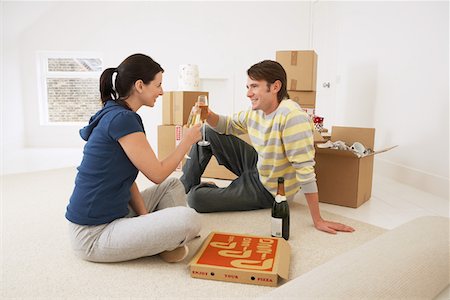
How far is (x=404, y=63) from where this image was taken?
3072 millimetres

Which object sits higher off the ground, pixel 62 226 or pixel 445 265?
pixel 445 265

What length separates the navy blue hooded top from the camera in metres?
1.38

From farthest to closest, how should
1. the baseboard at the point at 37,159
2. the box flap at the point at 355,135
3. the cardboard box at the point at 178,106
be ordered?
the baseboard at the point at 37,159
the cardboard box at the point at 178,106
the box flap at the point at 355,135

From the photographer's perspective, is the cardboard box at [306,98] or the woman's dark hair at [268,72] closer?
the woman's dark hair at [268,72]

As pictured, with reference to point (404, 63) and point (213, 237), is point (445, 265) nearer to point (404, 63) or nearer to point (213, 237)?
point (213, 237)

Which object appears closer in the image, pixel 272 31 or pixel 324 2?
pixel 324 2

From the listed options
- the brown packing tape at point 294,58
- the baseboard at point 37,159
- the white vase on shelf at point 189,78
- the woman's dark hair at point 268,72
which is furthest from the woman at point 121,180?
the baseboard at point 37,159

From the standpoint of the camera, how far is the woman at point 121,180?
141cm

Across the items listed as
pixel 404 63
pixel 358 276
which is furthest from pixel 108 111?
pixel 404 63

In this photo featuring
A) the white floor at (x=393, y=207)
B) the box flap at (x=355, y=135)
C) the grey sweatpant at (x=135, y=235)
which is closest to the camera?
the grey sweatpant at (x=135, y=235)

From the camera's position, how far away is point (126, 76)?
1.47m

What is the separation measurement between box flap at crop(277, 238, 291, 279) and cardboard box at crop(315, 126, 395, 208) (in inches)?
37.0

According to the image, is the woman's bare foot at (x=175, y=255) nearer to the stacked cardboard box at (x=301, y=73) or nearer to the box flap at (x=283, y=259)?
the box flap at (x=283, y=259)

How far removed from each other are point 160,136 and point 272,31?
7.72 feet
